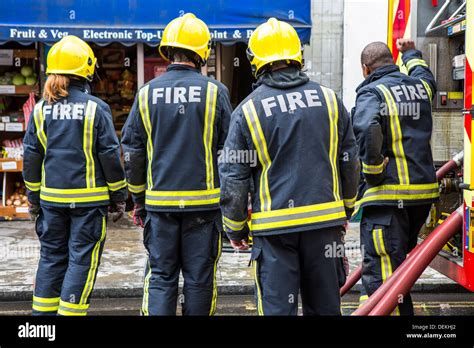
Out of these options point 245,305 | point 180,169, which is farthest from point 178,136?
point 245,305

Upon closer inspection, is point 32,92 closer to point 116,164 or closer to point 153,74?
point 153,74

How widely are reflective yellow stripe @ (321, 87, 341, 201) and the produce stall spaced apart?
7171mm

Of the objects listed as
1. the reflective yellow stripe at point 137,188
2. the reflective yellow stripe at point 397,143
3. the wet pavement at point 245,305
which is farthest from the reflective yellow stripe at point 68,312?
the reflective yellow stripe at point 397,143

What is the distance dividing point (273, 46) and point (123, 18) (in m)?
5.89

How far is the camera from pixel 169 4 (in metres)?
9.87

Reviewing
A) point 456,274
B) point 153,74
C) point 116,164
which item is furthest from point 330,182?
point 153,74

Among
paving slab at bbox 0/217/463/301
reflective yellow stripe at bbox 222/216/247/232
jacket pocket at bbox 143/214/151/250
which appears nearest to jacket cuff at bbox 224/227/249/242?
reflective yellow stripe at bbox 222/216/247/232

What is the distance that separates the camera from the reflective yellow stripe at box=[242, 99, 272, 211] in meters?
4.17

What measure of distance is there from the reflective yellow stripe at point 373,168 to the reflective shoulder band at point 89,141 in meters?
1.98

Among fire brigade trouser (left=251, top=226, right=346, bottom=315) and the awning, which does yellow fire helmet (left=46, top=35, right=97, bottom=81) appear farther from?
the awning

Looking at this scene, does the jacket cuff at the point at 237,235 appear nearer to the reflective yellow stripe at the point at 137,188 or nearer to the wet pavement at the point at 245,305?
the reflective yellow stripe at the point at 137,188

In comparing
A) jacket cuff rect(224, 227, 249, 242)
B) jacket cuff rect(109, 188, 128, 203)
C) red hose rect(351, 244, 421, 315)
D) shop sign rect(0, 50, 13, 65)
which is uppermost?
shop sign rect(0, 50, 13, 65)

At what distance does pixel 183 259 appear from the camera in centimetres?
505

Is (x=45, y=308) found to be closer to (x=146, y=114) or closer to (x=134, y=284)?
(x=146, y=114)
